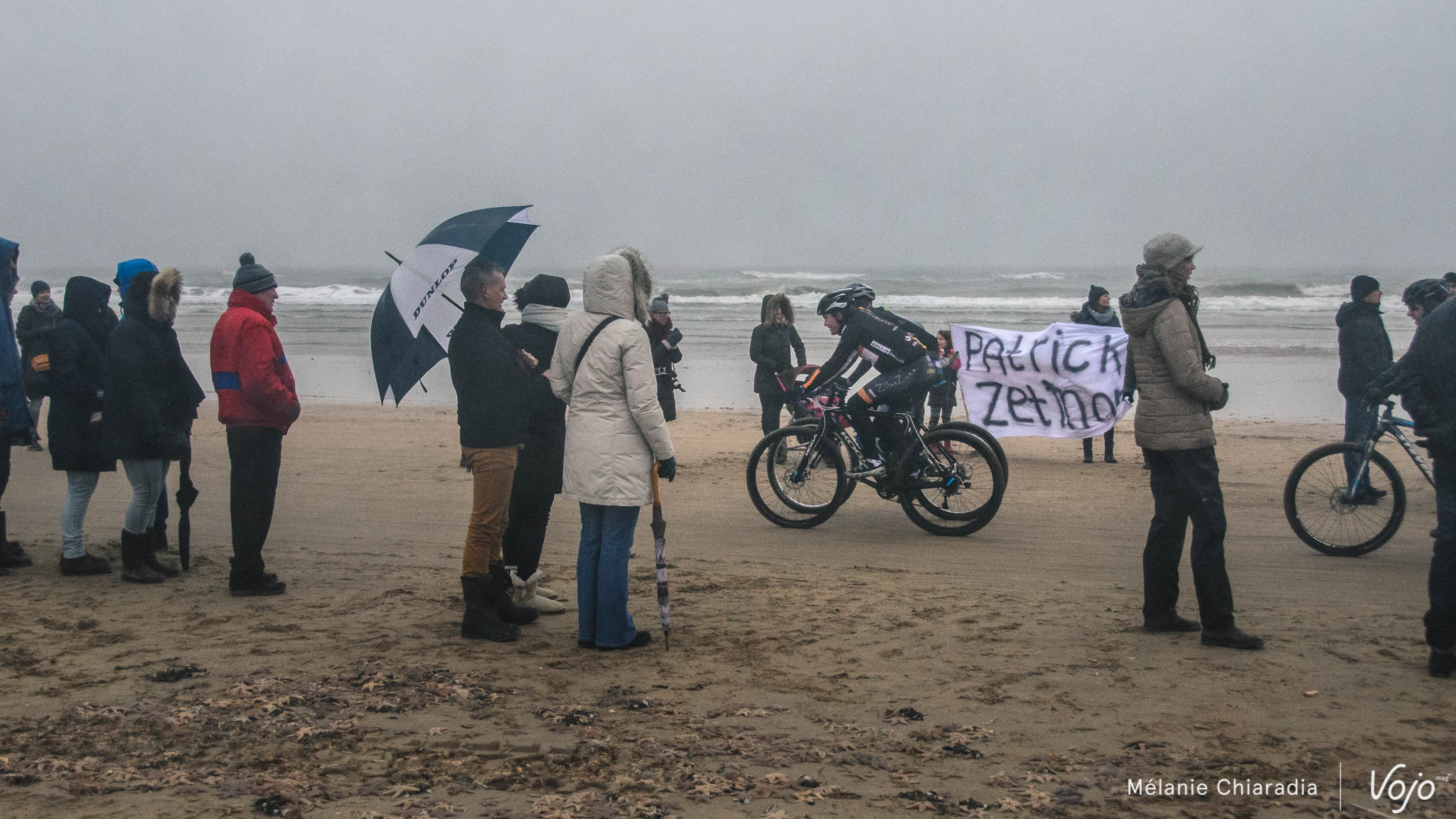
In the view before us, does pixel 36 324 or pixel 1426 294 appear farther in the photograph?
pixel 36 324

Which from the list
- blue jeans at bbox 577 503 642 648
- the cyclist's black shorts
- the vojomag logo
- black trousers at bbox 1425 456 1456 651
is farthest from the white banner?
the vojomag logo

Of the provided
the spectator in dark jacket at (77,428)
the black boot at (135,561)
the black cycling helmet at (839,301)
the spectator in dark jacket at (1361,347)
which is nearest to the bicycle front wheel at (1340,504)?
the spectator in dark jacket at (1361,347)

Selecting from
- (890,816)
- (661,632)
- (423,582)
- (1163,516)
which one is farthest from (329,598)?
(1163,516)

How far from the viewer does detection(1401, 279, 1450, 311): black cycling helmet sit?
21.1ft

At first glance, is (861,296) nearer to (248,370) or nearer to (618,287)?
(618,287)

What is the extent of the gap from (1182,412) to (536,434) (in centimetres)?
304

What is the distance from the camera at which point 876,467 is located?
782 cm

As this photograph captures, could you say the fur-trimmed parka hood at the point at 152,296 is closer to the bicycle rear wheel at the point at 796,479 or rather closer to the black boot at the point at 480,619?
the black boot at the point at 480,619

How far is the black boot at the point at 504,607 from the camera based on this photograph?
5.26 m

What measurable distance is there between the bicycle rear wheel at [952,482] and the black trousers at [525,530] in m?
3.09

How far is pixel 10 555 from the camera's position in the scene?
6402 millimetres

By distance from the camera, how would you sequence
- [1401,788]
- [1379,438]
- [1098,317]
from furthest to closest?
[1098,317]
[1379,438]
[1401,788]

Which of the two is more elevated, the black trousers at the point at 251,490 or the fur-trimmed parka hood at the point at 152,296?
the fur-trimmed parka hood at the point at 152,296

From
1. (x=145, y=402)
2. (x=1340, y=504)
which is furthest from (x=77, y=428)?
(x=1340, y=504)
